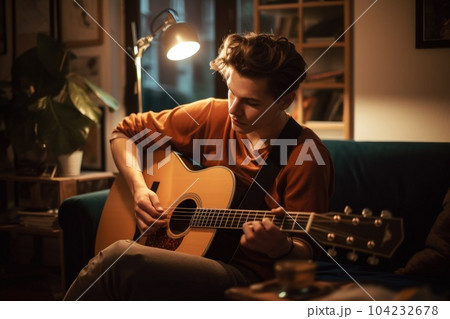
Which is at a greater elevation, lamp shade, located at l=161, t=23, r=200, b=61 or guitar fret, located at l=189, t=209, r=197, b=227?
lamp shade, located at l=161, t=23, r=200, b=61

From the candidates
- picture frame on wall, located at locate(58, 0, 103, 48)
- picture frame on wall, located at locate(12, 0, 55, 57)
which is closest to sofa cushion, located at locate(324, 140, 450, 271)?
picture frame on wall, located at locate(58, 0, 103, 48)

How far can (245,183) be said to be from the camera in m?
1.33

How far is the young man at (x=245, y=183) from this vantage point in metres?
1.19

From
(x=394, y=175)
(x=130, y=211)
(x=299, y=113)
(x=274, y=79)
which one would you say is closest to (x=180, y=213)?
(x=130, y=211)

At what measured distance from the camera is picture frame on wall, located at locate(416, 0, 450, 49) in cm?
175

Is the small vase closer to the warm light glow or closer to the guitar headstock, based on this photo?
the warm light glow

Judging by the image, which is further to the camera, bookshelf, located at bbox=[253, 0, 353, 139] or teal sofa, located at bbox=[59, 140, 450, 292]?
bookshelf, located at bbox=[253, 0, 353, 139]

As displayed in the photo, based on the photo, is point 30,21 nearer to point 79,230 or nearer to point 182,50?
point 182,50

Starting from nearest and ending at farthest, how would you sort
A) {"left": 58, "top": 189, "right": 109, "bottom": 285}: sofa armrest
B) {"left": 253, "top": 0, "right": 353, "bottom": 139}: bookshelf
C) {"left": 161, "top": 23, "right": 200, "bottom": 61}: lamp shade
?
{"left": 58, "top": 189, "right": 109, "bottom": 285}: sofa armrest < {"left": 161, "top": 23, "right": 200, "bottom": 61}: lamp shade < {"left": 253, "top": 0, "right": 353, "bottom": 139}: bookshelf

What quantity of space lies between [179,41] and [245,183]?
2.39 feet

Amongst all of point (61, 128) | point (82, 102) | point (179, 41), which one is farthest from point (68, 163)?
point (179, 41)

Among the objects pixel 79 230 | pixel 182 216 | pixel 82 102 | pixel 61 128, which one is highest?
pixel 82 102
